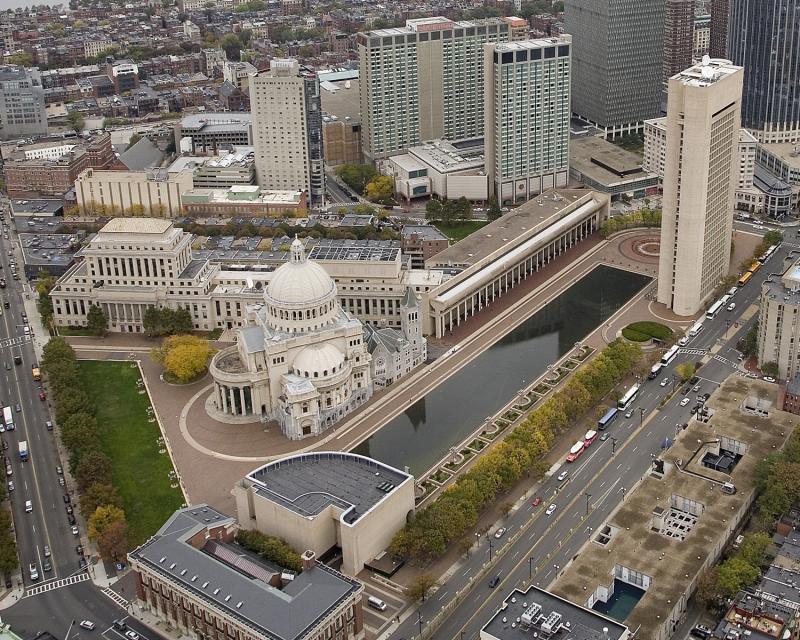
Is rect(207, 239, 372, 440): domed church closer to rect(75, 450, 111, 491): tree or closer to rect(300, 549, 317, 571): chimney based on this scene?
rect(75, 450, 111, 491): tree

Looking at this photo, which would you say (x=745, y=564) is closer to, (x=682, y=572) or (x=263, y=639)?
(x=682, y=572)

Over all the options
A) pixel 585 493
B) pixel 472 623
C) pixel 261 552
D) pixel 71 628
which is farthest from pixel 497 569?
pixel 71 628

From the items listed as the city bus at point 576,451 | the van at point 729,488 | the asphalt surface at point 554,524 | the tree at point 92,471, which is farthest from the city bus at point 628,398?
the tree at point 92,471

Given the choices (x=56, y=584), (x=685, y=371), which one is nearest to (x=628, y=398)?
(x=685, y=371)

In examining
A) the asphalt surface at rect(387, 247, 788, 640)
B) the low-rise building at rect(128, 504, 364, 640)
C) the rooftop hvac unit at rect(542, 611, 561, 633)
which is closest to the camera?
the rooftop hvac unit at rect(542, 611, 561, 633)

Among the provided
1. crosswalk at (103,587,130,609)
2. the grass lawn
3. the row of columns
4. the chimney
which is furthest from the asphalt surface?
the row of columns

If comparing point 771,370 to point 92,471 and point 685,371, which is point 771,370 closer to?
point 685,371
